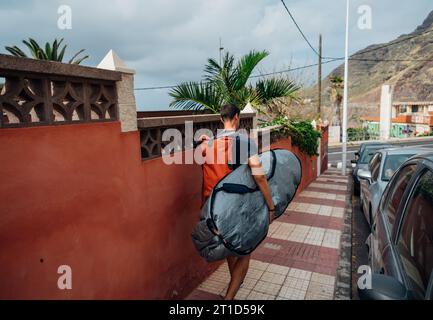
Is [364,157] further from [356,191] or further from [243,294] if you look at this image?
[243,294]

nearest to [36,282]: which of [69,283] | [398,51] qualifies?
[69,283]

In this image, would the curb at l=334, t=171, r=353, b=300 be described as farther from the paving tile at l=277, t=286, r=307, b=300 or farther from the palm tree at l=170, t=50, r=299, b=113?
the palm tree at l=170, t=50, r=299, b=113

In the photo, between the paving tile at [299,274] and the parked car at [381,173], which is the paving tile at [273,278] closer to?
the paving tile at [299,274]

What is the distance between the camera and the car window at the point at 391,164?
5.51 meters

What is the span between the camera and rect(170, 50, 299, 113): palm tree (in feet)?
17.6

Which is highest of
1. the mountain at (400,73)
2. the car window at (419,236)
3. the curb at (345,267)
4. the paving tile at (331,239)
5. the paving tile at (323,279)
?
the mountain at (400,73)

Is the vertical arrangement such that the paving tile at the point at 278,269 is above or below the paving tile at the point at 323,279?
above

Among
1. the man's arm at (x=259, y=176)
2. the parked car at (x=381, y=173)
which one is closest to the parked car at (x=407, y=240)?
the man's arm at (x=259, y=176)

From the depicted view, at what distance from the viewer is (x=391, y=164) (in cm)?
571

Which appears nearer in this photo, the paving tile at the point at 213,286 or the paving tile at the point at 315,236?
the paving tile at the point at 213,286

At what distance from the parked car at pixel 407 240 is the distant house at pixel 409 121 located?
4590cm

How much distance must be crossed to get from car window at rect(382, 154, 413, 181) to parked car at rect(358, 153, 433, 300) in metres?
3.12

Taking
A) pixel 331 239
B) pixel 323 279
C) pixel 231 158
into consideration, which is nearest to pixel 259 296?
pixel 323 279
